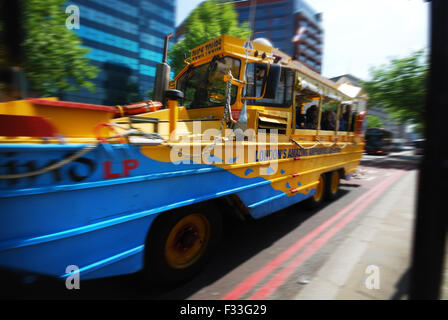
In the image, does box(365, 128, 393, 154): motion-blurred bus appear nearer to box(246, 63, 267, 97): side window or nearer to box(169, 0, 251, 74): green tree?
box(169, 0, 251, 74): green tree

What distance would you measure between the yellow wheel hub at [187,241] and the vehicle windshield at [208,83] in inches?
70.4

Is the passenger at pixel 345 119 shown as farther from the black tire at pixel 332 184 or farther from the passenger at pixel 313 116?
the passenger at pixel 313 116

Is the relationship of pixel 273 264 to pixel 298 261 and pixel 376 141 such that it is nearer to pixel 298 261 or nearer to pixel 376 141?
pixel 298 261

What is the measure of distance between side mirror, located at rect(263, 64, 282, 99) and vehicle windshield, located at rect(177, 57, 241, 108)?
1.59 ft

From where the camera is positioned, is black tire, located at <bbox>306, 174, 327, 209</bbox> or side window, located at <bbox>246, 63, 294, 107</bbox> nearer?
side window, located at <bbox>246, 63, 294, 107</bbox>

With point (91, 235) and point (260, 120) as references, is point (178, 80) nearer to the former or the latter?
point (260, 120)

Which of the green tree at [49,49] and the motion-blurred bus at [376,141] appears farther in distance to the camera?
the motion-blurred bus at [376,141]

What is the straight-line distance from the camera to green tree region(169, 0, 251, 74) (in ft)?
43.6

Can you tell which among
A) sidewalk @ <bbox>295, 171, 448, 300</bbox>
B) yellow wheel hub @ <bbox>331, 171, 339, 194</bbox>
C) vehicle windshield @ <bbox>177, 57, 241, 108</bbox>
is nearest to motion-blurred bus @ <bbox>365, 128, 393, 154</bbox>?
yellow wheel hub @ <bbox>331, 171, 339, 194</bbox>

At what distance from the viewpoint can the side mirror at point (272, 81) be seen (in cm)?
318

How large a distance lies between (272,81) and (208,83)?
1.08 meters

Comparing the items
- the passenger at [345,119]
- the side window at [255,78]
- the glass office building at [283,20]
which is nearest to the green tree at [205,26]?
the passenger at [345,119]

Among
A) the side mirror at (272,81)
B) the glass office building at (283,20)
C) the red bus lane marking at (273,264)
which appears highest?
the glass office building at (283,20)
